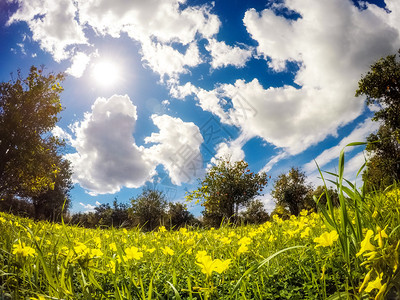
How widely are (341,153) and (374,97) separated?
21.9m

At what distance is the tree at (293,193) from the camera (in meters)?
37.8

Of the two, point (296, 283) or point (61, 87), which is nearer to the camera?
point (296, 283)

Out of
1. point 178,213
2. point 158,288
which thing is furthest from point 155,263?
point 178,213

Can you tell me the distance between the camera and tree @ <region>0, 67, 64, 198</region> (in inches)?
573

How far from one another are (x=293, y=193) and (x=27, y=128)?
120 feet

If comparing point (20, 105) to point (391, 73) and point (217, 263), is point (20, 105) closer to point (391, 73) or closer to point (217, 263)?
point (217, 263)

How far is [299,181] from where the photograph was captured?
39438 mm

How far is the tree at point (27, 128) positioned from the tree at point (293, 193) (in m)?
33.6

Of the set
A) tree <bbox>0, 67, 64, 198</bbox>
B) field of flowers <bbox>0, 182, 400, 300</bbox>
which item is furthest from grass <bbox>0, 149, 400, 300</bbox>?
tree <bbox>0, 67, 64, 198</bbox>

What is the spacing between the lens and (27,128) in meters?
15.2

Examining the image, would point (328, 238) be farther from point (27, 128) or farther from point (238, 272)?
point (27, 128)

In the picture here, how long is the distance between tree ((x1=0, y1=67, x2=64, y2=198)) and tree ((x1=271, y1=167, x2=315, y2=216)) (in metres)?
33.6

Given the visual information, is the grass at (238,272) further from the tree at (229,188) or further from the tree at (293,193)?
the tree at (293,193)

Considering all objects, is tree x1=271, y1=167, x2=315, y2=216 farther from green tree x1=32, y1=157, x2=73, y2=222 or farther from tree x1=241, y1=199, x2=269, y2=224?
green tree x1=32, y1=157, x2=73, y2=222
